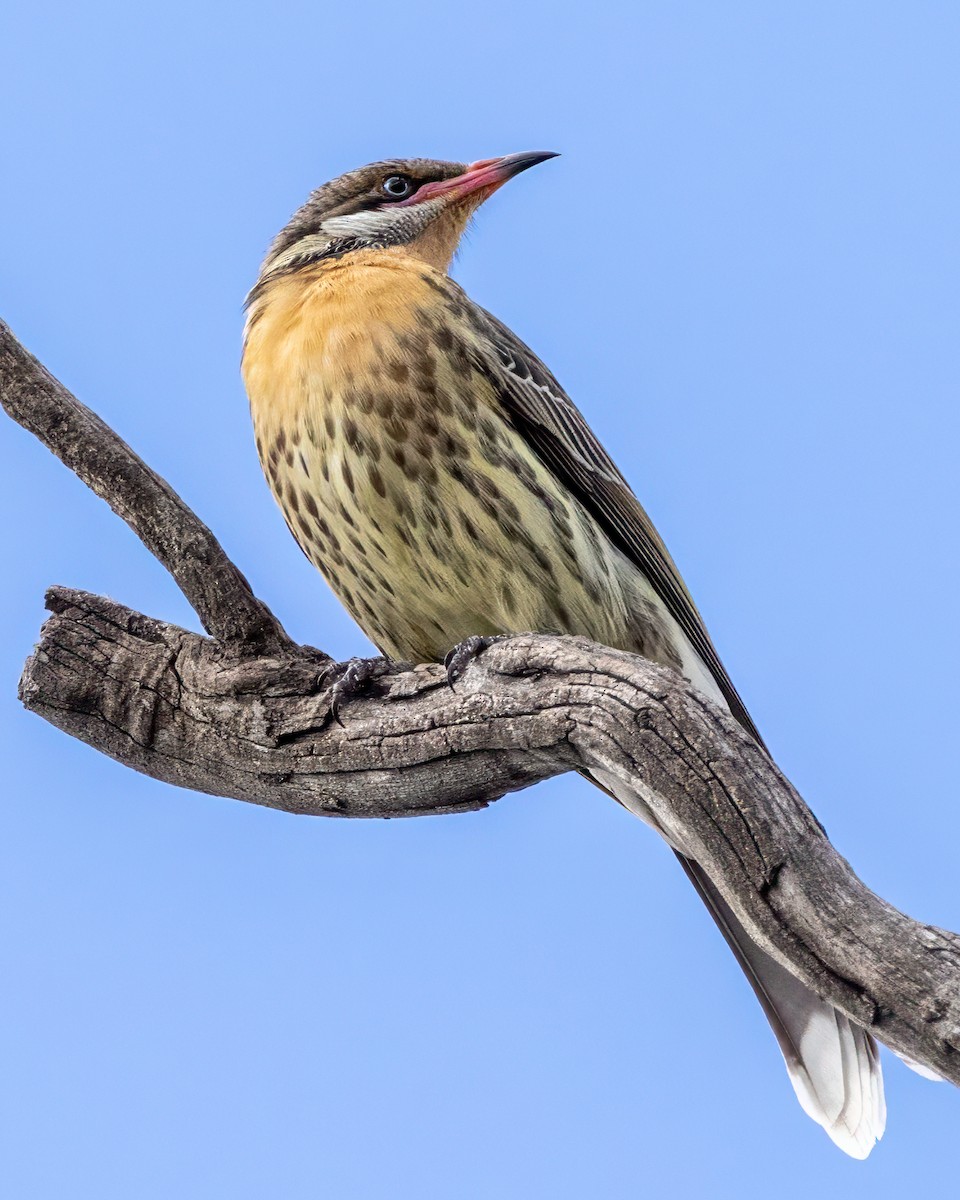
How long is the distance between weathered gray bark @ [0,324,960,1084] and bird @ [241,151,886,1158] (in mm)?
306

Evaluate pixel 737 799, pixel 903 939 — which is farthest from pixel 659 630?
pixel 903 939

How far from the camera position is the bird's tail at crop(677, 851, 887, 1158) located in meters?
5.08

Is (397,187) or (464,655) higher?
(397,187)

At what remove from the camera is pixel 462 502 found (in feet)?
16.9

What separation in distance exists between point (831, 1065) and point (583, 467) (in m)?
2.39

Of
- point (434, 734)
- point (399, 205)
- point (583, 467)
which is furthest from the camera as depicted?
point (399, 205)

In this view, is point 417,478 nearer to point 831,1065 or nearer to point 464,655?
point 464,655

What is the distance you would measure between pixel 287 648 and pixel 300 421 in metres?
0.84

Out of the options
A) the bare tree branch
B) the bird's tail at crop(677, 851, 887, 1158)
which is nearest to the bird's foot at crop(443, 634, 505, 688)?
the bare tree branch

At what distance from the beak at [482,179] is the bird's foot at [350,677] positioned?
2.33 metres

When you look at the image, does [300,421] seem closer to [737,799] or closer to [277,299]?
[277,299]

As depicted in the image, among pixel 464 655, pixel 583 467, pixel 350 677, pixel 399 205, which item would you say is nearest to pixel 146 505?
pixel 350 677

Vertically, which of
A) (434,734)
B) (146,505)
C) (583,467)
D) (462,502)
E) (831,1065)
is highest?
(583,467)

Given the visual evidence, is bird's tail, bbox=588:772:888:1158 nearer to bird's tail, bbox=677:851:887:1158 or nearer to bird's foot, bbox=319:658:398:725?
bird's tail, bbox=677:851:887:1158
